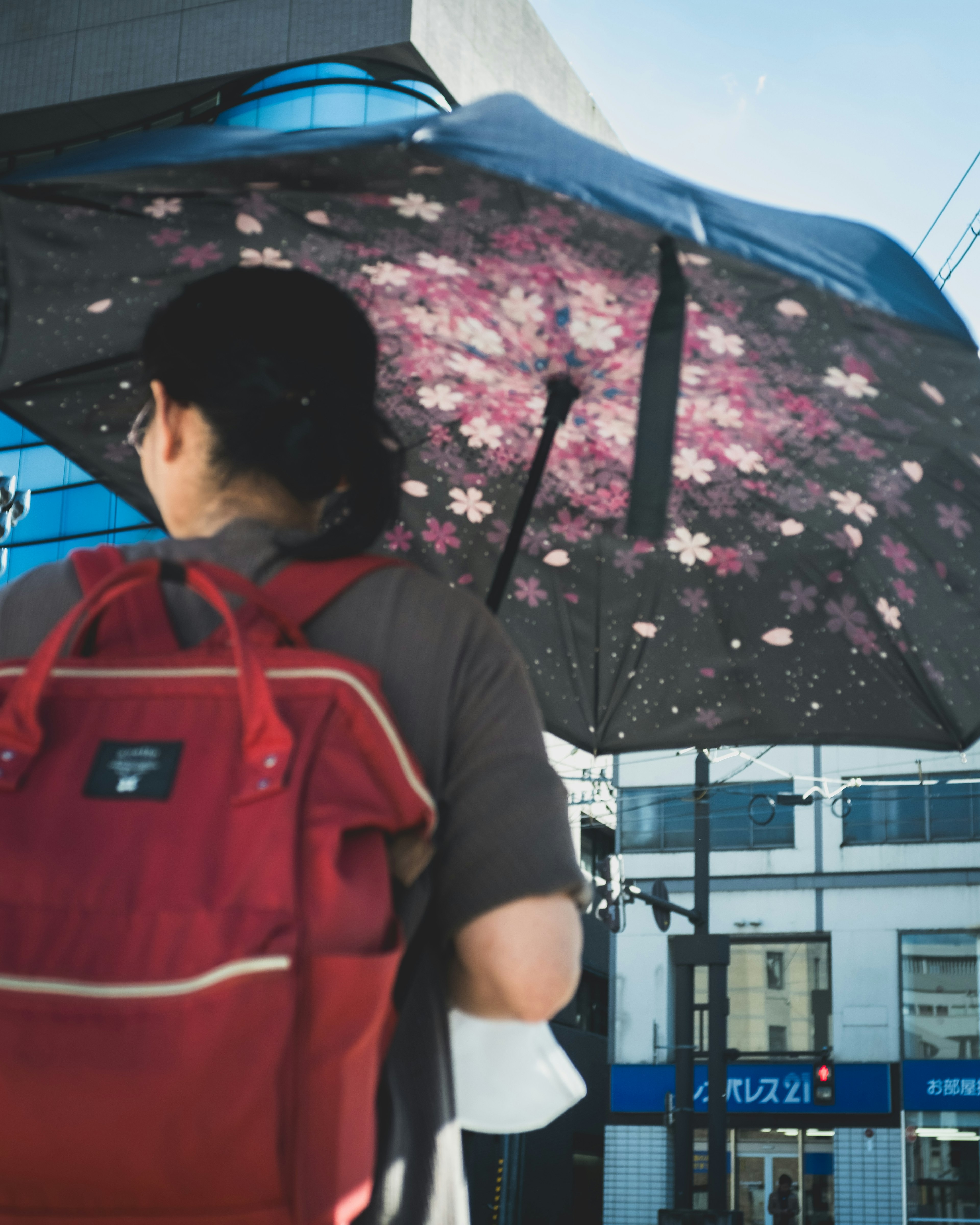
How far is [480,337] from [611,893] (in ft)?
56.6

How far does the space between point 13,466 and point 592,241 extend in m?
28.7

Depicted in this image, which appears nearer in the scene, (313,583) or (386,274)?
(313,583)

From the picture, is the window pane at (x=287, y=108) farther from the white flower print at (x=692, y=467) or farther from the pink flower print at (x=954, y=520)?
the pink flower print at (x=954, y=520)

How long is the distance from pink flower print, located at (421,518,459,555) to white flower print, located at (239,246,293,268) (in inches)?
27.8

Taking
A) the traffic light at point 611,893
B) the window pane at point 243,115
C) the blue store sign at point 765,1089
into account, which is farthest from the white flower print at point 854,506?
the window pane at point 243,115

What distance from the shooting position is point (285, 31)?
24922 mm

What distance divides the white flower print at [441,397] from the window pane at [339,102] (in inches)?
868

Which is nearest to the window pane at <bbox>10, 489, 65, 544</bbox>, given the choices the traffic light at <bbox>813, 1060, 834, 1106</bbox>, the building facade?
the building facade

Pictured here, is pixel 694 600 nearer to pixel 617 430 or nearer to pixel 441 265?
pixel 617 430

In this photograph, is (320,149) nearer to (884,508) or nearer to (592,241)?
(592,241)

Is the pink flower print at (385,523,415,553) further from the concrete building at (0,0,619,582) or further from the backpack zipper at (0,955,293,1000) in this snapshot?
the concrete building at (0,0,619,582)

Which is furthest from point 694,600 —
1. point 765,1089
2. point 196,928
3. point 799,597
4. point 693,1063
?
point 765,1089

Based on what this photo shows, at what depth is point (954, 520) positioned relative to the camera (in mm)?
2529

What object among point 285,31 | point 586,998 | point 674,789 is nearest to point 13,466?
point 285,31
